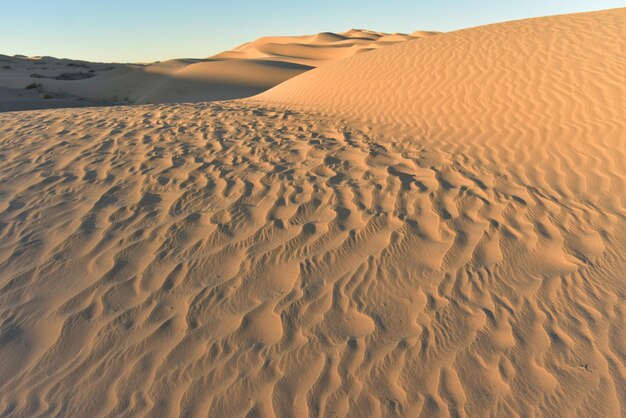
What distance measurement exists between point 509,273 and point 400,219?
1.07m

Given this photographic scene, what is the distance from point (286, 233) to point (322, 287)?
2.46 feet

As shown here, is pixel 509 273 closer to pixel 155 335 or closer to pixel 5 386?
pixel 155 335

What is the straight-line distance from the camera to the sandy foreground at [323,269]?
2443mm

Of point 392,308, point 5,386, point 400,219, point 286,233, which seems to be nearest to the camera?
point 5,386

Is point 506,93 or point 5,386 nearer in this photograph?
point 5,386

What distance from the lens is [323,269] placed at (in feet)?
10.9

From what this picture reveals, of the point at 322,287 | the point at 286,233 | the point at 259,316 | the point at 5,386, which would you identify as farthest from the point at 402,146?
the point at 5,386

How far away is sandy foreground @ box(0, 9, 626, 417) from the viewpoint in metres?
2.44

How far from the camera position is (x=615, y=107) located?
19.1 feet

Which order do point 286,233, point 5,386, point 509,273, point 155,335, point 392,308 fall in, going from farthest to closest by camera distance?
point 286,233
point 509,273
point 392,308
point 155,335
point 5,386

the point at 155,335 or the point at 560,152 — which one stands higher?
the point at 155,335

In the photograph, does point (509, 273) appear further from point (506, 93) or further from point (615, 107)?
point (506, 93)

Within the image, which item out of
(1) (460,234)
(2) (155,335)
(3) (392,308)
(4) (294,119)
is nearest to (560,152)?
(1) (460,234)

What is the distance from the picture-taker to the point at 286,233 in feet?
12.1
